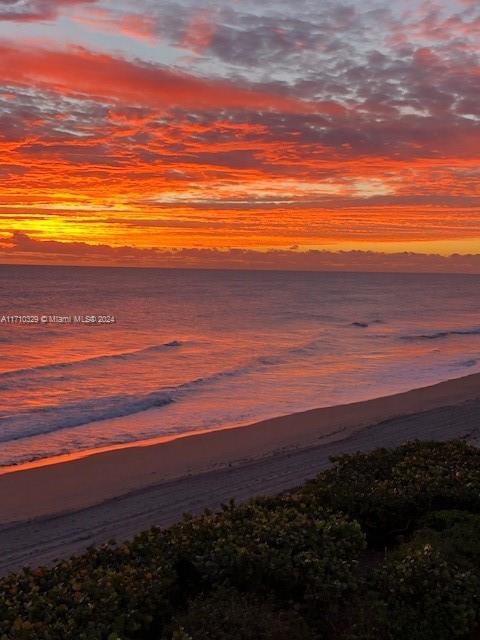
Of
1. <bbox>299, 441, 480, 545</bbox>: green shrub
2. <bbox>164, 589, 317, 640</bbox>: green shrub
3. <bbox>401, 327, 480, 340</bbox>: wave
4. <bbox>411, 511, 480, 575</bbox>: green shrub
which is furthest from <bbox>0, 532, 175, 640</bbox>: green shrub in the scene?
<bbox>401, 327, 480, 340</bbox>: wave

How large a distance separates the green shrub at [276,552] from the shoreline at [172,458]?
7.12 meters

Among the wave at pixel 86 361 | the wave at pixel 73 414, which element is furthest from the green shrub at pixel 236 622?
the wave at pixel 86 361

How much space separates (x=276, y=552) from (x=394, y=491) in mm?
2238

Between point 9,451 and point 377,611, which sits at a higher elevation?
point 377,611

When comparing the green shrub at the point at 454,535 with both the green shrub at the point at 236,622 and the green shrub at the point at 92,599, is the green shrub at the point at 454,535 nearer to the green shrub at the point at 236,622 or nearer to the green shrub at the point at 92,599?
the green shrub at the point at 236,622

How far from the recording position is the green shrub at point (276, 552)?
5.88 m

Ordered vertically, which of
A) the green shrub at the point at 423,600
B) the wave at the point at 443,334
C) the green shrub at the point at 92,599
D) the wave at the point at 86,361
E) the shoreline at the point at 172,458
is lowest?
the wave at the point at 443,334

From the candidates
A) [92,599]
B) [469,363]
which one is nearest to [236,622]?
[92,599]

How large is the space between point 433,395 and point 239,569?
2050cm

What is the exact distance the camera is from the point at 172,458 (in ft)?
54.8

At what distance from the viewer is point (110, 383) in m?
29.3

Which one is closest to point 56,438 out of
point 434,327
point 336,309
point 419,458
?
point 419,458

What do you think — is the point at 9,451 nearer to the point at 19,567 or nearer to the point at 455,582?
the point at 19,567

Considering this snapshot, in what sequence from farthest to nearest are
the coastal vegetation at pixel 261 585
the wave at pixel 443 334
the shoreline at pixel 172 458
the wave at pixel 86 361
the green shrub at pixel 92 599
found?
the wave at pixel 443 334 → the wave at pixel 86 361 → the shoreline at pixel 172 458 → the coastal vegetation at pixel 261 585 → the green shrub at pixel 92 599
